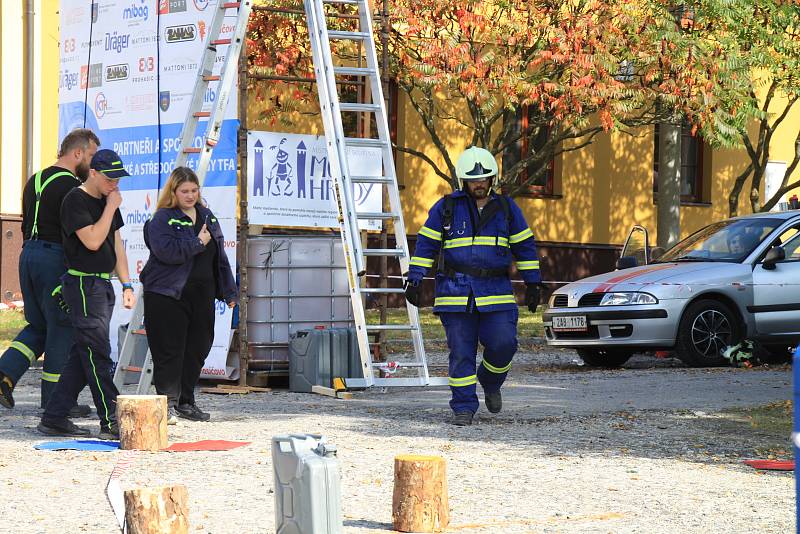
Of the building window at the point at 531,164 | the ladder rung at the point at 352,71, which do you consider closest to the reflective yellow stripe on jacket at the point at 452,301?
the ladder rung at the point at 352,71

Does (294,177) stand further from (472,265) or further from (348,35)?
(472,265)

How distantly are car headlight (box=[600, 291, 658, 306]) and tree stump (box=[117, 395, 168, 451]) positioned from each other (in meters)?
7.06

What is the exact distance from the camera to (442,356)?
17.3m

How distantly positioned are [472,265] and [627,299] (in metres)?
4.98

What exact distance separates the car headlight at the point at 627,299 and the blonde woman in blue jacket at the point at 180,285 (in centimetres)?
565

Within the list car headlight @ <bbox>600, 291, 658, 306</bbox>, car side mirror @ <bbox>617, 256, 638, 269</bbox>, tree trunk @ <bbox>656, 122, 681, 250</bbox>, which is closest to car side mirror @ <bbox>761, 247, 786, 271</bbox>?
car headlight @ <bbox>600, 291, 658, 306</bbox>

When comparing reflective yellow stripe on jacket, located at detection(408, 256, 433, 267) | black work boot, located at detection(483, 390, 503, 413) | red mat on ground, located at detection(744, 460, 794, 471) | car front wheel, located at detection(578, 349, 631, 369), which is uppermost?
reflective yellow stripe on jacket, located at detection(408, 256, 433, 267)

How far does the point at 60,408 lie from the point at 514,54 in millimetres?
11277

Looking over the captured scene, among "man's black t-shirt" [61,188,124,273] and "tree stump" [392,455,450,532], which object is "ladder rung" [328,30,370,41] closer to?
"man's black t-shirt" [61,188,124,273]

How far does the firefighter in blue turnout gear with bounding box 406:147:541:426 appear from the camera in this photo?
1043 centimetres

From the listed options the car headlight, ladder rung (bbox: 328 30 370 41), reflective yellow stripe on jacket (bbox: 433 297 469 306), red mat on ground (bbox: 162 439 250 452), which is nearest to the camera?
red mat on ground (bbox: 162 439 250 452)

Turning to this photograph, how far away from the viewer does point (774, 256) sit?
15.4 metres

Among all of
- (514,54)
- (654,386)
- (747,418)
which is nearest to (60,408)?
(747,418)

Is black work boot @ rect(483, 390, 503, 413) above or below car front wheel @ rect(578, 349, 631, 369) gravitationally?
below
